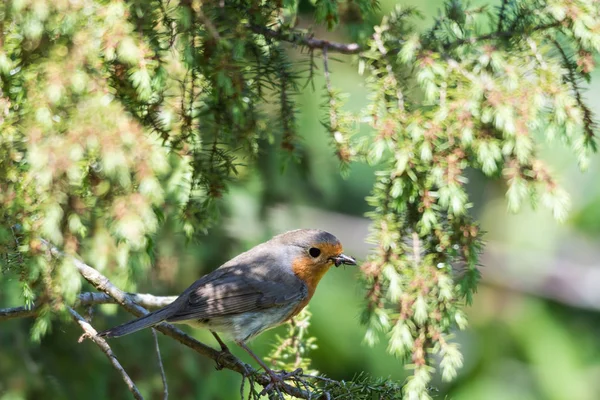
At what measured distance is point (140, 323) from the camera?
10.5ft

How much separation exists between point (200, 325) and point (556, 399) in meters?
2.93

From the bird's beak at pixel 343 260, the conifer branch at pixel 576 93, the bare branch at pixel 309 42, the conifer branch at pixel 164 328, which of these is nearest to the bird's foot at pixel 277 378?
the conifer branch at pixel 164 328

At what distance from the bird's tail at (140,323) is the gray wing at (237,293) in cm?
19

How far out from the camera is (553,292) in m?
6.16

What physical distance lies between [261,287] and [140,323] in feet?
2.82

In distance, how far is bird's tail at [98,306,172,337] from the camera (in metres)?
3.08

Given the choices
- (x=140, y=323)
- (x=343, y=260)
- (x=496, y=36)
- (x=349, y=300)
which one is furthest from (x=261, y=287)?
(x=496, y=36)

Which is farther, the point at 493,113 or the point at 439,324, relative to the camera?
the point at 439,324

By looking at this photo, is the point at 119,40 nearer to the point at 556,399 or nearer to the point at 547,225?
the point at 556,399

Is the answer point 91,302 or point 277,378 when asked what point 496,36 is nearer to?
point 277,378

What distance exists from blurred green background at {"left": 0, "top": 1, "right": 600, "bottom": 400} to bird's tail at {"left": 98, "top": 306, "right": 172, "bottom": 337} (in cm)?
19

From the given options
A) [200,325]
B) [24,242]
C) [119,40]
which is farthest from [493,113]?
[200,325]

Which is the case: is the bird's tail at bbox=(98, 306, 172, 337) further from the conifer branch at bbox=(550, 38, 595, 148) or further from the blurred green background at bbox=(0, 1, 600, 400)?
the conifer branch at bbox=(550, 38, 595, 148)

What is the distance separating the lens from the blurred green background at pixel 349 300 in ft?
13.1
